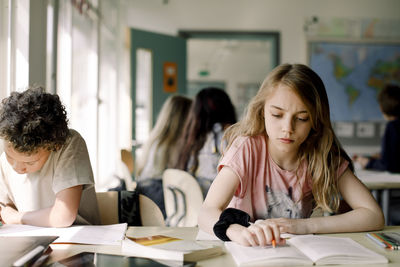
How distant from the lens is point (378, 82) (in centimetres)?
511

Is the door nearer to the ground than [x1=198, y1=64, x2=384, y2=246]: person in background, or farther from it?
farther from it

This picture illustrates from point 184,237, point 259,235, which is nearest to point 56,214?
point 184,237

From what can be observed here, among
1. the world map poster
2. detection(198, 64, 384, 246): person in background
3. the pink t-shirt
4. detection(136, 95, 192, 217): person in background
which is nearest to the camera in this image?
detection(198, 64, 384, 246): person in background

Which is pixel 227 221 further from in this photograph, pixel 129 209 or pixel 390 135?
pixel 390 135

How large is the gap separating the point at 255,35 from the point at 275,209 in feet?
13.0

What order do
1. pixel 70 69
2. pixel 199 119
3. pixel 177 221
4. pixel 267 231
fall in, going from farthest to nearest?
1. pixel 70 69
2. pixel 199 119
3. pixel 177 221
4. pixel 267 231

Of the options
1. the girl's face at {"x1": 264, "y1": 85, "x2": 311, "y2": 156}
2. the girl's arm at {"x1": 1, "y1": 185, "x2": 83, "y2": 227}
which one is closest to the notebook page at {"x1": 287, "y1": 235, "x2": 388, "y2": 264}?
the girl's face at {"x1": 264, "y1": 85, "x2": 311, "y2": 156}

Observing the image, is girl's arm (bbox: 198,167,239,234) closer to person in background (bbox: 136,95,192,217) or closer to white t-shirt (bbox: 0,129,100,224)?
white t-shirt (bbox: 0,129,100,224)

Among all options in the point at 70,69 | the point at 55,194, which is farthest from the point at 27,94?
the point at 70,69

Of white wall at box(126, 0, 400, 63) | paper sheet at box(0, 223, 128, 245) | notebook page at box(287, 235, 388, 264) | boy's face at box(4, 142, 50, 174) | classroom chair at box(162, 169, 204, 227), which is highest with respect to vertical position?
white wall at box(126, 0, 400, 63)

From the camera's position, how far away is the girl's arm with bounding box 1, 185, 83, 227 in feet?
4.55

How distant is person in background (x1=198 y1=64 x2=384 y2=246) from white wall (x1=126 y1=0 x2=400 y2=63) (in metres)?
3.77

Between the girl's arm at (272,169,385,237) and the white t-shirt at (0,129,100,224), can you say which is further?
the white t-shirt at (0,129,100,224)

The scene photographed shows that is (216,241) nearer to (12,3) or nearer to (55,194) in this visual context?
A: (55,194)
